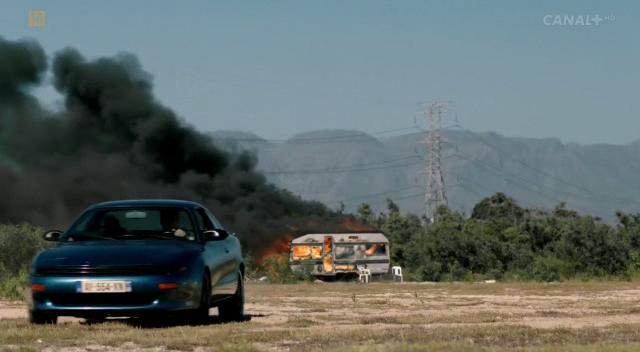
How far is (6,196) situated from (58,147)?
4506 millimetres

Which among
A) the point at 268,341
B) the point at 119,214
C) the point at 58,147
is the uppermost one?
the point at 58,147

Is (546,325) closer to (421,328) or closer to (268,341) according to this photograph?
(421,328)

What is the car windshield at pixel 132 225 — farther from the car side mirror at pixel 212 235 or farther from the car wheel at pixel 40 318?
the car wheel at pixel 40 318

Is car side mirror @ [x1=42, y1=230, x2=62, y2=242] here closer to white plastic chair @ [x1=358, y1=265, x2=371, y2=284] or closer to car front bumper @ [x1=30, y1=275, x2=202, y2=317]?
car front bumper @ [x1=30, y1=275, x2=202, y2=317]

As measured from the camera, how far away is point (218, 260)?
54.7 ft

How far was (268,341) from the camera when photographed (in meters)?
13.4

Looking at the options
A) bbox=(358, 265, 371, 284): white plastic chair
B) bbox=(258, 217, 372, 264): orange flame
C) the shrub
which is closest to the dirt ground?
the shrub

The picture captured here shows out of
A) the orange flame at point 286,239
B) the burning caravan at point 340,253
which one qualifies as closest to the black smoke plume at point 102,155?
the orange flame at point 286,239

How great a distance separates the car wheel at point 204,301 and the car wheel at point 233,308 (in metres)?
1.12

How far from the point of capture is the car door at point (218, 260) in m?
16.3

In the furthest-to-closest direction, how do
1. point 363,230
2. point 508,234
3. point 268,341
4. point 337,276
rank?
point 508,234
point 363,230
point 337,276
point 268,341

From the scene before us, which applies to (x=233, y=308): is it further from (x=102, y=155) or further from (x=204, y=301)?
(x=102, y=155)

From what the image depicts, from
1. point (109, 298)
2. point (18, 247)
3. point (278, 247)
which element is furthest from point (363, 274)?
point (109, 298)

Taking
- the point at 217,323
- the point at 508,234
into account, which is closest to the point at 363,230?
the point at 508,234
